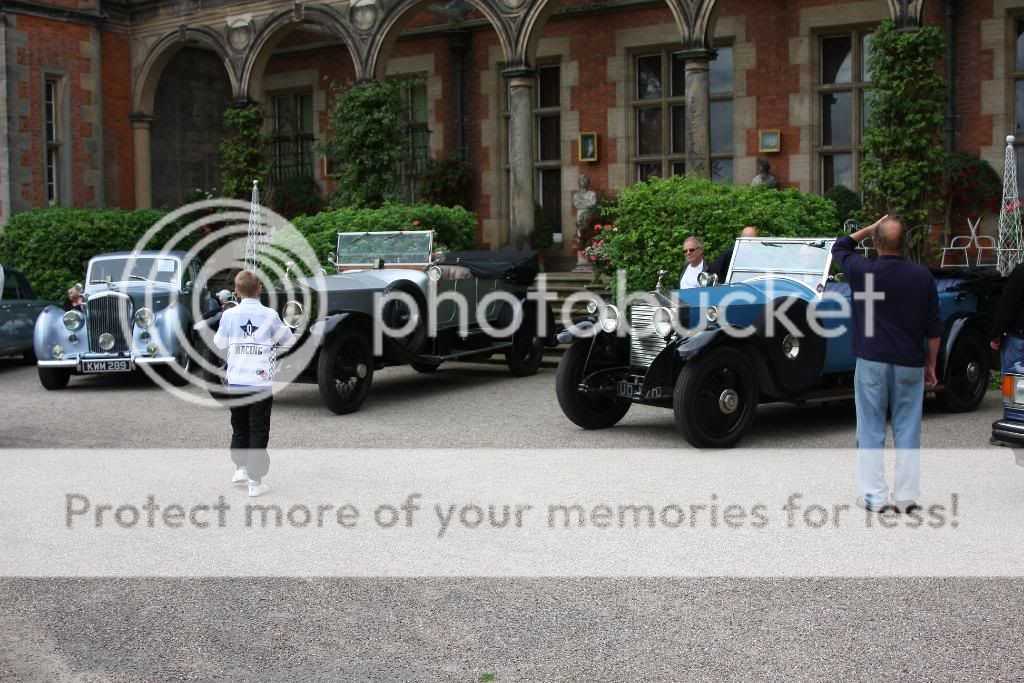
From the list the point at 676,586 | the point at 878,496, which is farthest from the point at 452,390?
the point at 676,586

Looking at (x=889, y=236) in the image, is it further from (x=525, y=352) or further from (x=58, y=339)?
(x=58, y=339)

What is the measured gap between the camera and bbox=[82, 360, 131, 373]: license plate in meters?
11.7

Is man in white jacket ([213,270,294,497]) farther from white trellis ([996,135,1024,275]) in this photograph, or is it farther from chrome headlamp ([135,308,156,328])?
white trellis ([996,135,1024,275])

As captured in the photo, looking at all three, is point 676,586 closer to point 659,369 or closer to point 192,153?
point 659,369

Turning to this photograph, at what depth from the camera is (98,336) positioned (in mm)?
11891

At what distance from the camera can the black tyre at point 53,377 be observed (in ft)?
39.0

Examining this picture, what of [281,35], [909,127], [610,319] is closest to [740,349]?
[610,319]

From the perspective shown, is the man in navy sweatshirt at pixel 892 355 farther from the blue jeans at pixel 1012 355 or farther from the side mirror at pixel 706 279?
the side mirror at pixel 706 279

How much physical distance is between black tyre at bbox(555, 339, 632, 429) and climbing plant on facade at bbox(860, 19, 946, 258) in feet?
19.5

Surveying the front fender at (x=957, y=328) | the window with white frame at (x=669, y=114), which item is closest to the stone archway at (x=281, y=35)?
the window with white frame at (x=669, y=114)

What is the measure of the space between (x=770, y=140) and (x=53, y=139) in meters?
11.9

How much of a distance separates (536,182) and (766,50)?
14.3ft

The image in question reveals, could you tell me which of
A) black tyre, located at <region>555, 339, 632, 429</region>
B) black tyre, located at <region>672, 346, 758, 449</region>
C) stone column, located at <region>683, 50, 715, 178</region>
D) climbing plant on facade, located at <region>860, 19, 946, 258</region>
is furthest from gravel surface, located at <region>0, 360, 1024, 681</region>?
stone column, located at <region>683, 50, 715, 178</region>

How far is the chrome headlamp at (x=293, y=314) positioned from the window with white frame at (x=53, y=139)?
35.1 ft
